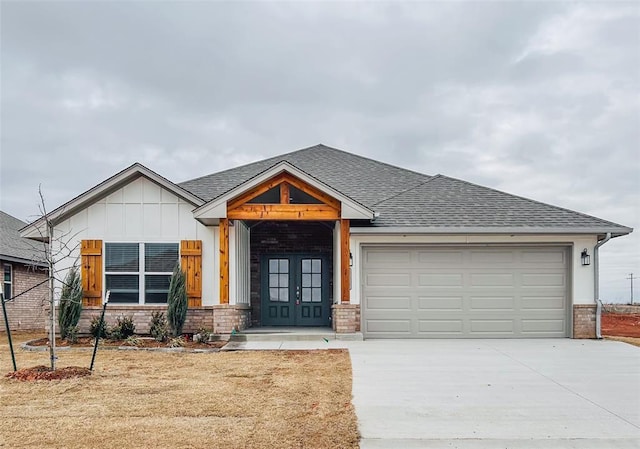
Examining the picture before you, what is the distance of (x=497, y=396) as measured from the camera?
309 inches

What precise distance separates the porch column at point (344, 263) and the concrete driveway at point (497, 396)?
1.48 meters

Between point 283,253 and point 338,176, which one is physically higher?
point 338,176

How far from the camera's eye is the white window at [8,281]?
1944 centimetres

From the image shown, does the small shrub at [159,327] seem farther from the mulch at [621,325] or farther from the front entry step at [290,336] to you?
the mulch at [621,325]

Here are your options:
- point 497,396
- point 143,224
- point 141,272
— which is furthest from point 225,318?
point 497,396

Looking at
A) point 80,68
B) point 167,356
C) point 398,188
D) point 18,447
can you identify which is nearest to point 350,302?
point 167,356

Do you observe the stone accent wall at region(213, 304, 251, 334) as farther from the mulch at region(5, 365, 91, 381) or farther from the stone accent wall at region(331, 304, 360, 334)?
the mulch at region(5, 365, 91, 381)

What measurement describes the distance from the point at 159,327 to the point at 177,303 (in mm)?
683

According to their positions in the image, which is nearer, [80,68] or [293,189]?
[293,189]

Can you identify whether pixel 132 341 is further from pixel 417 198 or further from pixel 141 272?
pixel 417 198

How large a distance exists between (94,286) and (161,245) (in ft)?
6.32

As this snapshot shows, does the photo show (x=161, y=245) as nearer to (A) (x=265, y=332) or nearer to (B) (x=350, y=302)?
(A) (x=265, y=332)

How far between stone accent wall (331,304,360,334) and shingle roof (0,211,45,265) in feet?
32.9

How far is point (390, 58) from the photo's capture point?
656 inches
